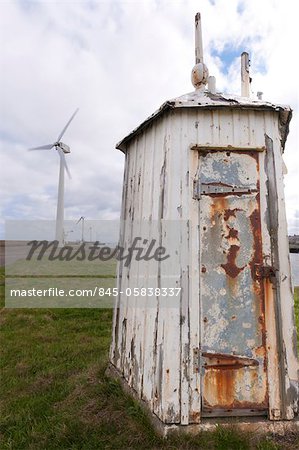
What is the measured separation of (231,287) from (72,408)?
2488mm

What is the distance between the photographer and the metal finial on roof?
4.64m

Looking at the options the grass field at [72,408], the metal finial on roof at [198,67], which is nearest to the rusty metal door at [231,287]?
the grass field at [72,408]

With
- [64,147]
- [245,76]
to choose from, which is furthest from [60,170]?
[245,76]

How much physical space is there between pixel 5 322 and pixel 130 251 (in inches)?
237

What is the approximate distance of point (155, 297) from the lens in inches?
157

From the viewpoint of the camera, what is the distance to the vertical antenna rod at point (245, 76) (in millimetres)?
5141

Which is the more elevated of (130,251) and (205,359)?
(130,251)

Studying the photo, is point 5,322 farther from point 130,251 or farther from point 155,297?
point 155,297

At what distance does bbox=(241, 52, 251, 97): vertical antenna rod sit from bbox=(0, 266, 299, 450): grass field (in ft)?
14.5

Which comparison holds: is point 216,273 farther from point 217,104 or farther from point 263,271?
point 217,104

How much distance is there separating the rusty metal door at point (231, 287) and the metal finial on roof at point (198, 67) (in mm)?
1232

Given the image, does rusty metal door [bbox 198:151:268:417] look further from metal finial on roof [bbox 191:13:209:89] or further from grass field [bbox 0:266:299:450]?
metal finial on roof [bbox 191:13:209:89]

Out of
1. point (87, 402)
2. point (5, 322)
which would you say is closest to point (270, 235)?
point (87, 402)

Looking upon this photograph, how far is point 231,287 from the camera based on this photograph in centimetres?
384
